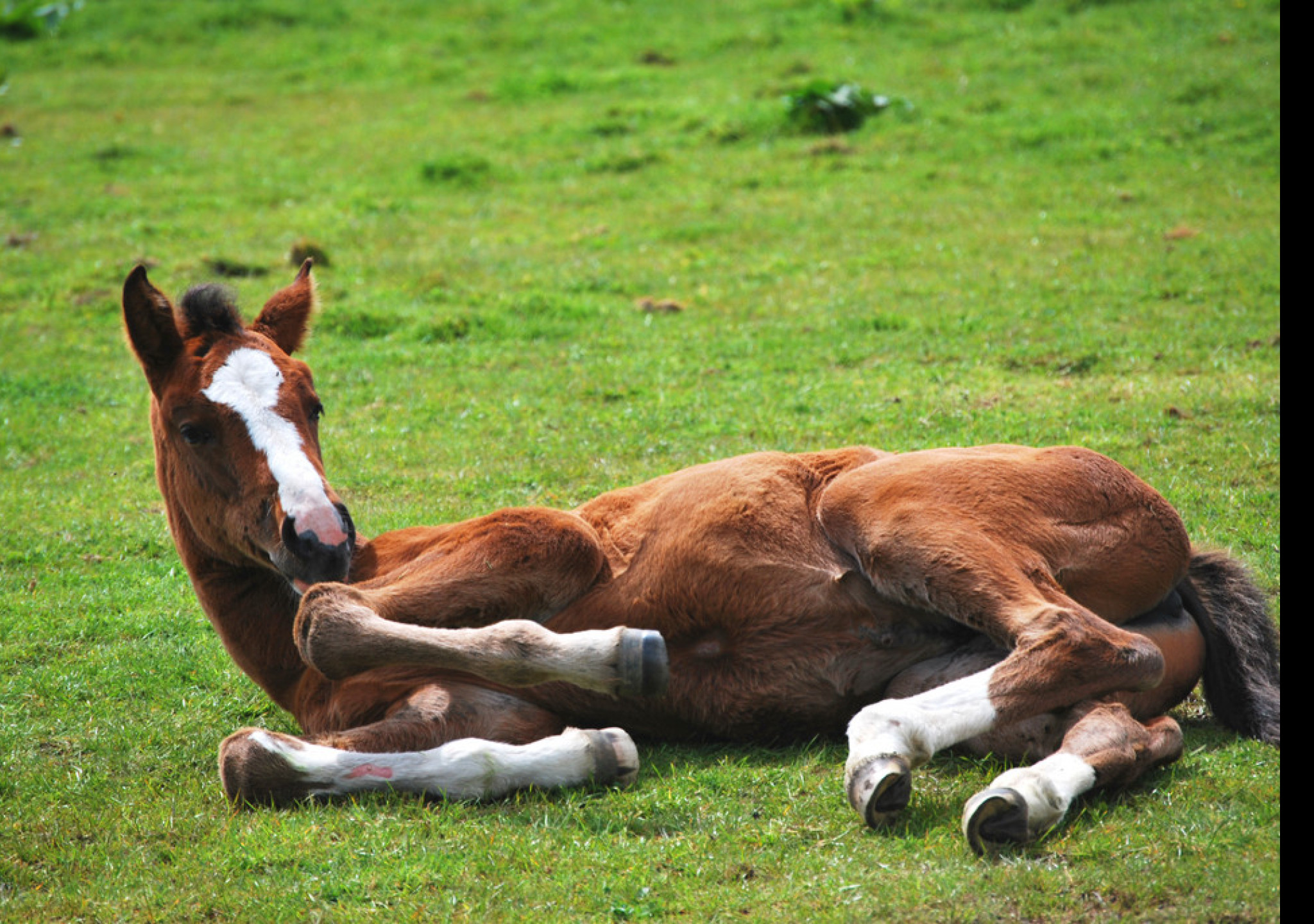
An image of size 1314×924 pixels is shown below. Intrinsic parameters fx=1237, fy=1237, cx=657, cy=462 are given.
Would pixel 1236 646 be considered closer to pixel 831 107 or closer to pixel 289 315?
pixel 289 315

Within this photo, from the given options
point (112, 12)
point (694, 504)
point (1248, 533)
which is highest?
point (112, 12)

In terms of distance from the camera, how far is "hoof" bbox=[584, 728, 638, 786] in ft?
14.9

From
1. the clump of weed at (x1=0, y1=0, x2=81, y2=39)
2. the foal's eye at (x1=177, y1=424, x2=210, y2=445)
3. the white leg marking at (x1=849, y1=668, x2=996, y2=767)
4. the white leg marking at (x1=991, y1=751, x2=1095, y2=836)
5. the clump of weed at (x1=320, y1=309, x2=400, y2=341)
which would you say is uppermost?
the clump of weed at (x1=0, y1=0, x2=81, y2=39)

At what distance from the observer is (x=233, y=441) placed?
5031 mm

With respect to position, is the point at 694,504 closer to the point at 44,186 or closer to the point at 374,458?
the point at 374,458

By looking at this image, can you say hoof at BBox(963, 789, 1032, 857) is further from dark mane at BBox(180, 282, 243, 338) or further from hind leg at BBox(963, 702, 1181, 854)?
dark mane at BBox(180, 282, 243, 338)

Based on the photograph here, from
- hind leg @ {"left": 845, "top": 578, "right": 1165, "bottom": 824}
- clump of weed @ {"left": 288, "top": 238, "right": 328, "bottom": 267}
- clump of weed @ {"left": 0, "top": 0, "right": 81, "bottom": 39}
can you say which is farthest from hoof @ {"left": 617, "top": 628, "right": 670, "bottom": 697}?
clump of weed @ {"left": 0, "top": 0, "right": 81, "bottom": 39}

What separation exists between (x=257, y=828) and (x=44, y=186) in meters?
15.9

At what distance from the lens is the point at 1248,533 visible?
6.89m

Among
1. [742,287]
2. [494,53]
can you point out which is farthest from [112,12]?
[742,287]

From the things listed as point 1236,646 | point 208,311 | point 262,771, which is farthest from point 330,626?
point 1236,646

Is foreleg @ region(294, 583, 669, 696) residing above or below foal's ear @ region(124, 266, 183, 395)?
below

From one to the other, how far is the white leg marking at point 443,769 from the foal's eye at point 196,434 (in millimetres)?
1326

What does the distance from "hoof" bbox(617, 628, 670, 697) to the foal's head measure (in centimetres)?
115
